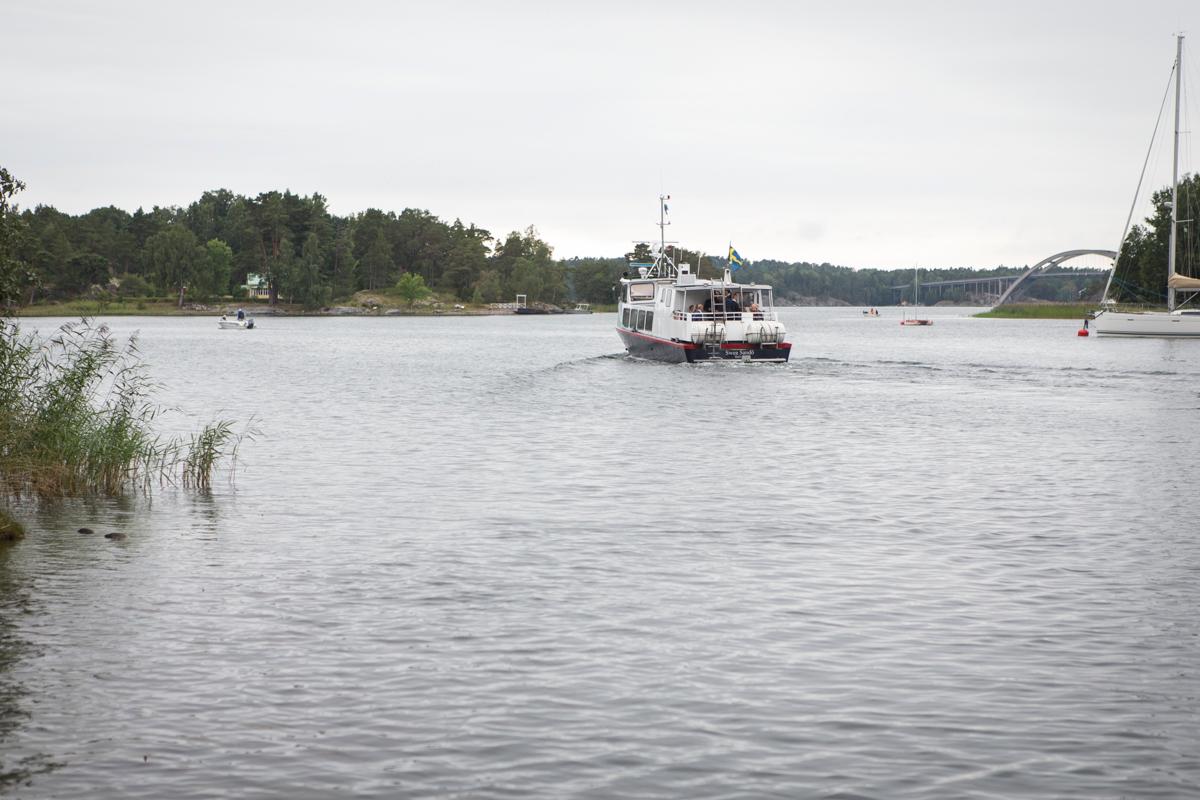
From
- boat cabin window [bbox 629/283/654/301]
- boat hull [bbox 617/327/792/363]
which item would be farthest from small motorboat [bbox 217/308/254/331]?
boat hull [bbox 617/327/792/363]

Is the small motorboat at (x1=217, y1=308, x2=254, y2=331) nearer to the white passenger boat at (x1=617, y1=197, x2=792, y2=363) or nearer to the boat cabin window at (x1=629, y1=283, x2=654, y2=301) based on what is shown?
the boat cabin window at (x1=629, y1=283, x2=654, y2=301)

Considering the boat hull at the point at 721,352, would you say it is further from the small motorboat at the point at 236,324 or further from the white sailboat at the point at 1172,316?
the small motorboat at the point at 236,324

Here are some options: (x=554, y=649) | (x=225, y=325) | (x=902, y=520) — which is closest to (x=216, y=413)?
(x=902, y=520)

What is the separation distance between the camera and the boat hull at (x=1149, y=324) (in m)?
117

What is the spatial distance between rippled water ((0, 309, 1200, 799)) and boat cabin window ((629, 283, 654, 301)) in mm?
50299

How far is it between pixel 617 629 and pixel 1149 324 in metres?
118

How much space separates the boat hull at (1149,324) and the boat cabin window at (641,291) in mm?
59182

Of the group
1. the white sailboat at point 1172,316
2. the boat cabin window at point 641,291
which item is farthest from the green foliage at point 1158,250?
the boat cabin window at point 641,291

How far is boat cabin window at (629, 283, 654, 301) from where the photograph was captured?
85188mm

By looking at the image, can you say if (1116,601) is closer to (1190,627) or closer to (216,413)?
(1190,627)

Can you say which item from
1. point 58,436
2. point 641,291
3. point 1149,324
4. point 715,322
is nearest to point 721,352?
point 715,322

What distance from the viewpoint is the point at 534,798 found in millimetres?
9922

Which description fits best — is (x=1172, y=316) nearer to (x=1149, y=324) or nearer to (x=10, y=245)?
(x=1149, y=324)

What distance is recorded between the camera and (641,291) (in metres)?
85.7
